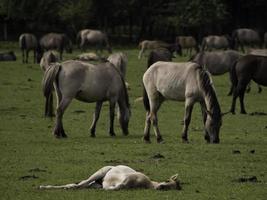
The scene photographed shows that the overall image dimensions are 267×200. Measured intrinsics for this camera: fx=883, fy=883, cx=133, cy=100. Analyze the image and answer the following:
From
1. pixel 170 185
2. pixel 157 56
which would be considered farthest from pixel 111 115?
pixel 157 56

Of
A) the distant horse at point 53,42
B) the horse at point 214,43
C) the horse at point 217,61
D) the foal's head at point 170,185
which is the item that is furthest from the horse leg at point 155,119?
the horse at point 214,43

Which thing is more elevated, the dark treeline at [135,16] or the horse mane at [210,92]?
the horse mane at [210,92]

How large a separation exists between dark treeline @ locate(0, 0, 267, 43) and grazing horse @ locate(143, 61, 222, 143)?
4580 cm

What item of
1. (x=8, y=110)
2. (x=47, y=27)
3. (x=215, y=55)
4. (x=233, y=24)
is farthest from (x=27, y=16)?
(x=8, y=110)

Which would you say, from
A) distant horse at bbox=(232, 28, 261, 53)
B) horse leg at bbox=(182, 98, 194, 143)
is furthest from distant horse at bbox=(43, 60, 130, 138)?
distant horse at bbox=(232, 28, 261, 53)

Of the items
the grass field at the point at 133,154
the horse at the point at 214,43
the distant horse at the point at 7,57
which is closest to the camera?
the grass field at the point at 133,154

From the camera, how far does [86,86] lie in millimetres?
19938

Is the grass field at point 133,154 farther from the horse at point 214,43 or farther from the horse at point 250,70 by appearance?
the horse at point 214,43

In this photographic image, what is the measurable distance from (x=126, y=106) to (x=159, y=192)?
834 centimetres

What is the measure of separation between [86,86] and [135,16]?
53.5m

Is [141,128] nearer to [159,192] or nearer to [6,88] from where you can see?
[159,192]

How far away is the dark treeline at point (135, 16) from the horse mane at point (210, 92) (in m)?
46.4

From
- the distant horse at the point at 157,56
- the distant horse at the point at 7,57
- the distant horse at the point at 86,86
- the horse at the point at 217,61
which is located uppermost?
the distant horse at the point at 86,86

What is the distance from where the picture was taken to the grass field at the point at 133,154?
1251cm
